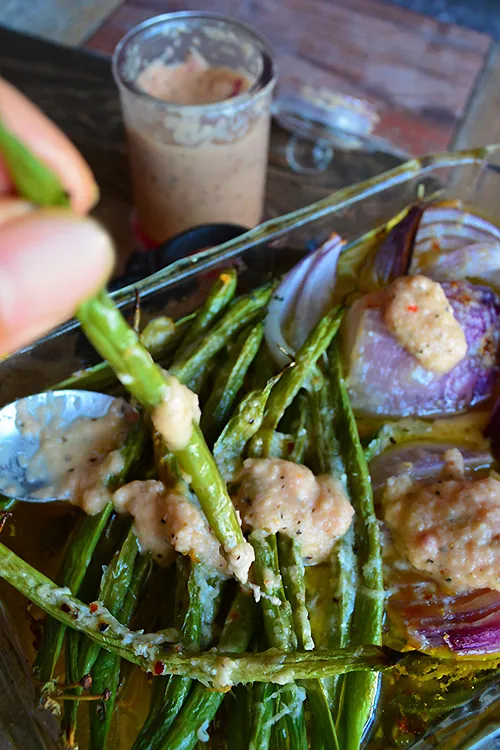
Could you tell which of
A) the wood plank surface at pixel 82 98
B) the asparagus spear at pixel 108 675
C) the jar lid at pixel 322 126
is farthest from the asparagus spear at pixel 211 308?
the jar lid at pixel 322 126

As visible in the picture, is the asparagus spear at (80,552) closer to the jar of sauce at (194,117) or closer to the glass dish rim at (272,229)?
the glass dish rim at (272,229)

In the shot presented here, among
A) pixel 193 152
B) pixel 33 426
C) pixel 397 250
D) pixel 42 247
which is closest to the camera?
pixel 42 247

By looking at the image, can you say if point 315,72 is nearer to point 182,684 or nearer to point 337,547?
point 337,547

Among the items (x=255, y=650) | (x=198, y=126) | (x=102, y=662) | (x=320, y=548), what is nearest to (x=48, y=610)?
(x=102, y=662)

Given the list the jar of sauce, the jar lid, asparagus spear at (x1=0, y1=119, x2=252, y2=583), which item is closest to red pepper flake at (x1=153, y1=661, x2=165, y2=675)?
asparagus spear at (x1=0, y1=119, x2=252, y2=583)

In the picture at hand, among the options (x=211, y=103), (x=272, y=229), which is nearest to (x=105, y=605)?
(x=272, y=229)
